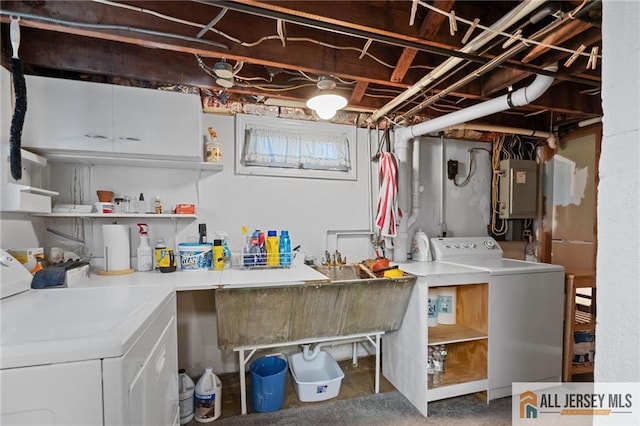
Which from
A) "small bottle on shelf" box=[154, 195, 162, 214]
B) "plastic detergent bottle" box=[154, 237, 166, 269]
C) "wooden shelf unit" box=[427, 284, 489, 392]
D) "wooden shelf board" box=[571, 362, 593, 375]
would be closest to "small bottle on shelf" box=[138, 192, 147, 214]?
"small bottle on shelf" box=[154, 195, 162, 214]

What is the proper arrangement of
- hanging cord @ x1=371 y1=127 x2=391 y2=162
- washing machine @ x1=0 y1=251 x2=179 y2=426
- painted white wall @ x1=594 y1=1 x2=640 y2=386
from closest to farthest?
painted white wall @ x1=594 y1=1 x2=640 y2=386 → washing machine @ x1=0 y1=251 x2=179 y2=426 → hanging cord @ x1=371 y1=127 x2=391 y2=162

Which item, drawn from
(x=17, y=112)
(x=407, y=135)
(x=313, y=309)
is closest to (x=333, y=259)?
(x=313, y=309)

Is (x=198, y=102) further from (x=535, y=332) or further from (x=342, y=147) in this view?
(x=535, y=332)

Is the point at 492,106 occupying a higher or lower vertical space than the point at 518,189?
higher

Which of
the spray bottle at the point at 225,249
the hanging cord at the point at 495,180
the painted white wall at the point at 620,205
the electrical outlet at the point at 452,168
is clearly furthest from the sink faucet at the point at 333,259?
the painted white wall at the point at 620,205

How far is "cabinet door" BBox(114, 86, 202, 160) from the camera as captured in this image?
1.72m

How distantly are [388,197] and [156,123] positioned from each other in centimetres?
168

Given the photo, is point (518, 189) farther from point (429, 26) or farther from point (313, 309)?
point (313, 309)

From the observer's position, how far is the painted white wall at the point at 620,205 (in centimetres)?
57

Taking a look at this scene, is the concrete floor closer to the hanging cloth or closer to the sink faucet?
the sink faucet

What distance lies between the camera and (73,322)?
0.93 meters

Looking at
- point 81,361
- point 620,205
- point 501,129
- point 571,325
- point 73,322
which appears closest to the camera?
point 620,205

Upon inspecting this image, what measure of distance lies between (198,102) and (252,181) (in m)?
0.68

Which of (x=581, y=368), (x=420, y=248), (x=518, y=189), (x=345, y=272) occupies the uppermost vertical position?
(x=518, y=189)
